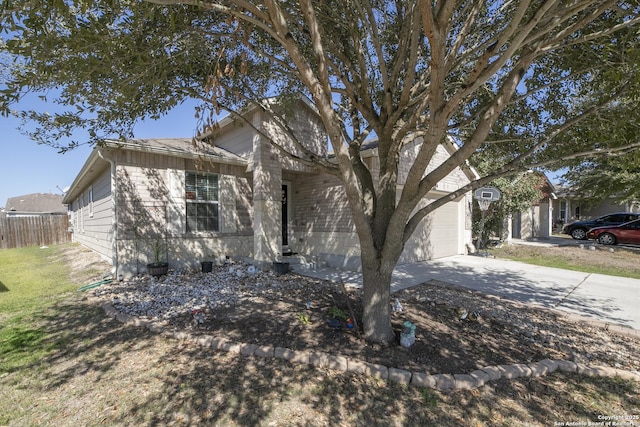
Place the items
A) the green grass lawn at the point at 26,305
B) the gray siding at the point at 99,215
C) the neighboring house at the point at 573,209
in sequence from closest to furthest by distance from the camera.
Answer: the green grass lawn at the point at 26,305 → the gray siding at the point at 99,215 → the neighboring house at the point at 573,209

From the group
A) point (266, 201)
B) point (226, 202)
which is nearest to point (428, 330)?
point (266, 201)

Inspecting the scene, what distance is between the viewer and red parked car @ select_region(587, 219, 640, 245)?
14266 mm

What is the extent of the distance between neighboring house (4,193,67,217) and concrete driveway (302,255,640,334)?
39121 millimetres

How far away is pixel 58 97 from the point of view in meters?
5.32

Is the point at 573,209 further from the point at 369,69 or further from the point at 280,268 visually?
the point at 280,268

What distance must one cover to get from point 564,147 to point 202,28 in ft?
21.6

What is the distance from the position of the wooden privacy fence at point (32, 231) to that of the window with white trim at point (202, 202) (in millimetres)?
16281

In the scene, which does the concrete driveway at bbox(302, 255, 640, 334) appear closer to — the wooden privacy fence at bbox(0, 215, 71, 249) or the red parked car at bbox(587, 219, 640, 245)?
the red parked car at bbox(587, 219, 640, 245)

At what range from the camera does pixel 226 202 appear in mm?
9195

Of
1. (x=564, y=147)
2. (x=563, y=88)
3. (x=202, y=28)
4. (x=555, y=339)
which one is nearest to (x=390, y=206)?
(x=555, y=339)

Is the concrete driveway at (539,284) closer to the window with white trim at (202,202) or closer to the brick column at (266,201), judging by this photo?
the brick column at (266,201)

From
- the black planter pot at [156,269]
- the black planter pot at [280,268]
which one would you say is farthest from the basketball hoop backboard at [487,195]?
the black planter pot at [156,269]

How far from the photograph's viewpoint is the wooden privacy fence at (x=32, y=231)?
16922 millimetres

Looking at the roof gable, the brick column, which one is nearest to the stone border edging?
the brick column
